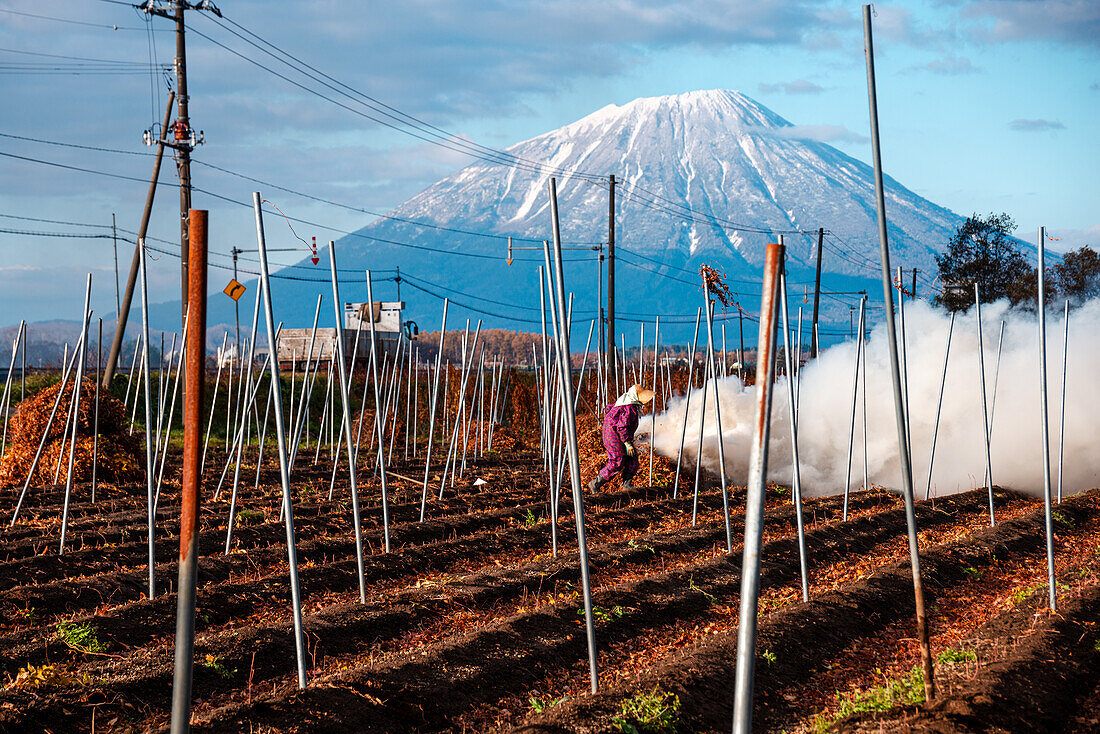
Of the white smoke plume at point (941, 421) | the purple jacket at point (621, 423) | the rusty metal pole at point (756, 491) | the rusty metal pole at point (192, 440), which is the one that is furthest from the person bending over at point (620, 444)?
the rusty metal pole at point (192, 440)

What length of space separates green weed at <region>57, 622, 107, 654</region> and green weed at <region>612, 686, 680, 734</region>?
10.9ft

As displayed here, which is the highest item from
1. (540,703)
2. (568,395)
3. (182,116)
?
(182,116)

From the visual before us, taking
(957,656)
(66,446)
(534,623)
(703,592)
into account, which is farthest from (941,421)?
(66,446)

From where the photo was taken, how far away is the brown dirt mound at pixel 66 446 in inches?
455

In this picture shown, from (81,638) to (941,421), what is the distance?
11.9m

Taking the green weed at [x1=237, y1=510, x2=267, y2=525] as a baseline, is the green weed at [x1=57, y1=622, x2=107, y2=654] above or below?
above

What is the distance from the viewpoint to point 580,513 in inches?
182

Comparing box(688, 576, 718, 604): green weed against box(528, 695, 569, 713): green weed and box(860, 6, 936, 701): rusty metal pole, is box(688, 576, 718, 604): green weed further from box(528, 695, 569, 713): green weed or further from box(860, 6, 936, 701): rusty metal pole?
box(860, 6, 936, 701): rusty metal pole

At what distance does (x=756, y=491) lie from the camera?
2.86 metres

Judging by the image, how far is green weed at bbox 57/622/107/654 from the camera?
559 cm

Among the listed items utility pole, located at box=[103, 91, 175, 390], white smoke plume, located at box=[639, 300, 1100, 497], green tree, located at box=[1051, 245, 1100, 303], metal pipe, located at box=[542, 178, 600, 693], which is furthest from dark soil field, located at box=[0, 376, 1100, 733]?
green tree, located at box=[1051, 245, 1100, 303]

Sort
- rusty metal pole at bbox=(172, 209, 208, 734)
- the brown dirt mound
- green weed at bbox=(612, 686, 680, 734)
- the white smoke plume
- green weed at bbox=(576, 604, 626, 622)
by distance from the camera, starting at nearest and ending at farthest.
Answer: rusty metal pole at bbox=(172, 209, 208, 734), green weed at bbox=(612, 686, 680, 734), green weed at bbox=(576, 604, 626, 622), the brown dirt mound, the white smoke plume

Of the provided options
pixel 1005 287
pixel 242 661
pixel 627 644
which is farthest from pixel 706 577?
pixel 1005 287

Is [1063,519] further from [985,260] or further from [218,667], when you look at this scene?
[985,260]
